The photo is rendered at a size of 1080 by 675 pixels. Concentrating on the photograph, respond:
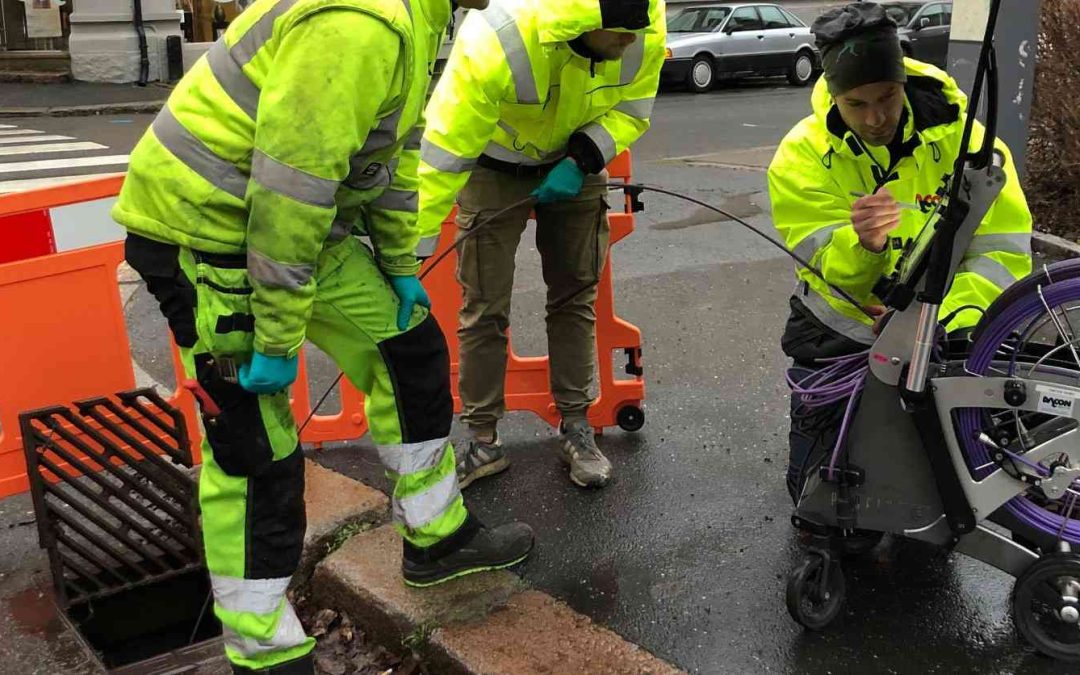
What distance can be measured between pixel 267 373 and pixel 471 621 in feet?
3.17

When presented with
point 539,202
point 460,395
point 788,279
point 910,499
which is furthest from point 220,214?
point 788,279

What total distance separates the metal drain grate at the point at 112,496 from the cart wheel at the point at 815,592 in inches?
73.7

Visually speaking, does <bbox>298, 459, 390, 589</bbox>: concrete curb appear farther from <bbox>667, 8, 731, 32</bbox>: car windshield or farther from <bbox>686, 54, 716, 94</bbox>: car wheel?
<bbox>667, 8, 731, 32</bbox>: car windshield

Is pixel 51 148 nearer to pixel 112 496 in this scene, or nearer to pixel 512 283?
pixel 112 496

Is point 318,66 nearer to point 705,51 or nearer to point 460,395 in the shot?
point 460,395

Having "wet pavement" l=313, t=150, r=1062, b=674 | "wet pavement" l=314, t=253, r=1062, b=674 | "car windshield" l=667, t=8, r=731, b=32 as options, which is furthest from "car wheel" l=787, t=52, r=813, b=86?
"wet pavement" l=314, t=253, r=1062, b=674

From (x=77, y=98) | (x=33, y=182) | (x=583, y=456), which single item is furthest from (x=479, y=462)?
(x=77, y=98)

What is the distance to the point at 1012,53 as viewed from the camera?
538 centimetres

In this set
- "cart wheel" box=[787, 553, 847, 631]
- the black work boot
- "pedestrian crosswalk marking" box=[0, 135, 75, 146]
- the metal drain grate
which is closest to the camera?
"cart wheel" box=[787, 553, 847, 631]

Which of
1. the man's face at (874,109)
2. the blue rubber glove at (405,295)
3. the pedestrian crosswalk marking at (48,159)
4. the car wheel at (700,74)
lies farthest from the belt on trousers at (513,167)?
the car wheel at (700,74)

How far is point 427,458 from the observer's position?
2.91 metres

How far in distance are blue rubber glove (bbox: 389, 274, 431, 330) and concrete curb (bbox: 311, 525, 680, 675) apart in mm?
798

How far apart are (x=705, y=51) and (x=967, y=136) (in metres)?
16.6

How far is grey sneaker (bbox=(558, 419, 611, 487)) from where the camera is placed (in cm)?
373
